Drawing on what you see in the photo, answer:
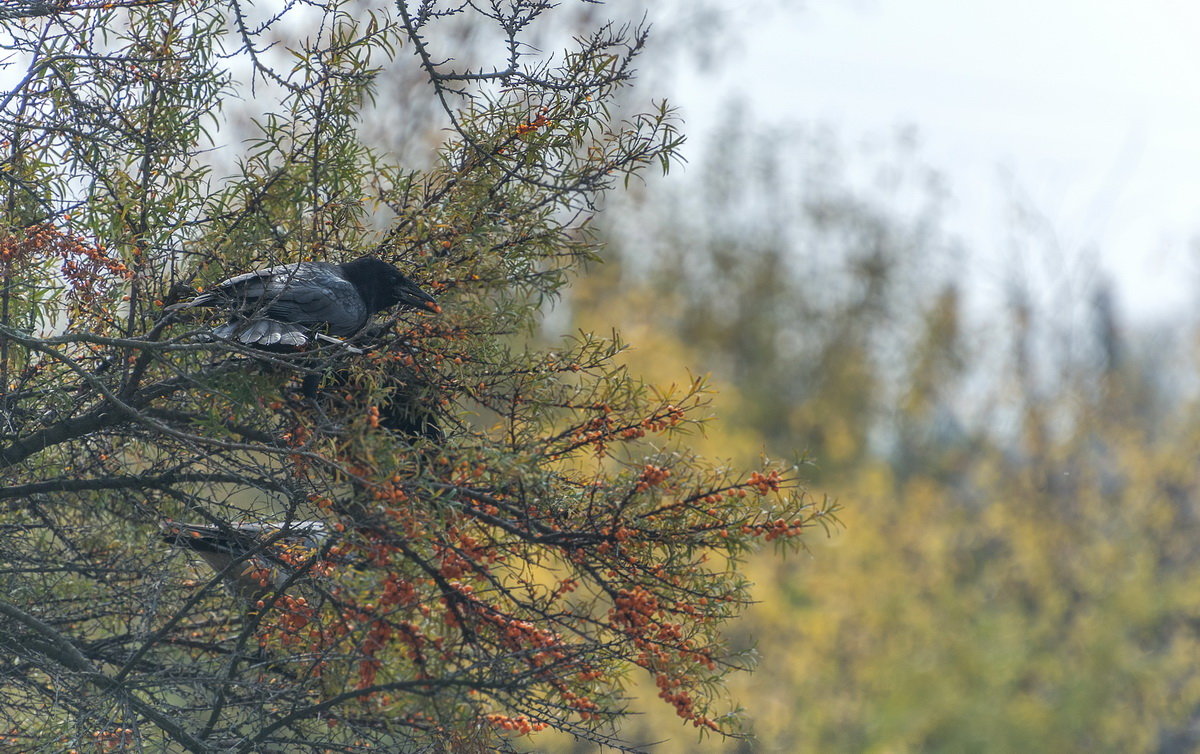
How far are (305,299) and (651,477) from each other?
1.13m

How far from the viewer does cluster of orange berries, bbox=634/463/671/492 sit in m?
3.44

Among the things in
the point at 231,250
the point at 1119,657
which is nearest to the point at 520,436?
the point at 231,250

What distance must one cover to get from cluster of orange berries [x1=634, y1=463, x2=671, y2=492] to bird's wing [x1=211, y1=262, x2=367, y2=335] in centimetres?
97

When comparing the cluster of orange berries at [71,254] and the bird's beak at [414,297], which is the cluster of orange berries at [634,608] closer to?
the bird's beak at [414,297]

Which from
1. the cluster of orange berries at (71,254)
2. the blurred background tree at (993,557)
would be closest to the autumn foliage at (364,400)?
the cluster of orange berries at (71,254)

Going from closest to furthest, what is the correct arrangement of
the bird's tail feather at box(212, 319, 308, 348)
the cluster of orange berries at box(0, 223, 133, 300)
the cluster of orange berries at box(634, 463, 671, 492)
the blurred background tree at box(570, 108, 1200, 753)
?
the bird's tail feather at box(212, 319, 308, 348) → the cluster of orange berries at box(634, 463, 671, 492) → the cluster of orange berries at box(0, 223, 133, 300) → the blurred background tree at box(570, 108, 1200, 753)

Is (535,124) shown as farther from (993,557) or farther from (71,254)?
(993,557)

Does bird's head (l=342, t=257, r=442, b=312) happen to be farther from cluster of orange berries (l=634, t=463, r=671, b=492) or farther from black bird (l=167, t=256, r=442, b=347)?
cluster of orange berries (l=634, t=463, r=671, b=492)

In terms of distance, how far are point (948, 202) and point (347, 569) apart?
21.9 metres

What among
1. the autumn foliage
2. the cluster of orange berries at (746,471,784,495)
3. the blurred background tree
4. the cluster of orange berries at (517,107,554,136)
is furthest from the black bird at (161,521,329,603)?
the blurred background tree

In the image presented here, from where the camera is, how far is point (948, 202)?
77.8 ft

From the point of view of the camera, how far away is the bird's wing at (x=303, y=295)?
11.3ft

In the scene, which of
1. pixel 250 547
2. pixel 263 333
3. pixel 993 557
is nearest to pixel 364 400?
pixel 263 333

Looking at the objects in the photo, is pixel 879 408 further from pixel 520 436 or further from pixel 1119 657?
pixel 520 436
